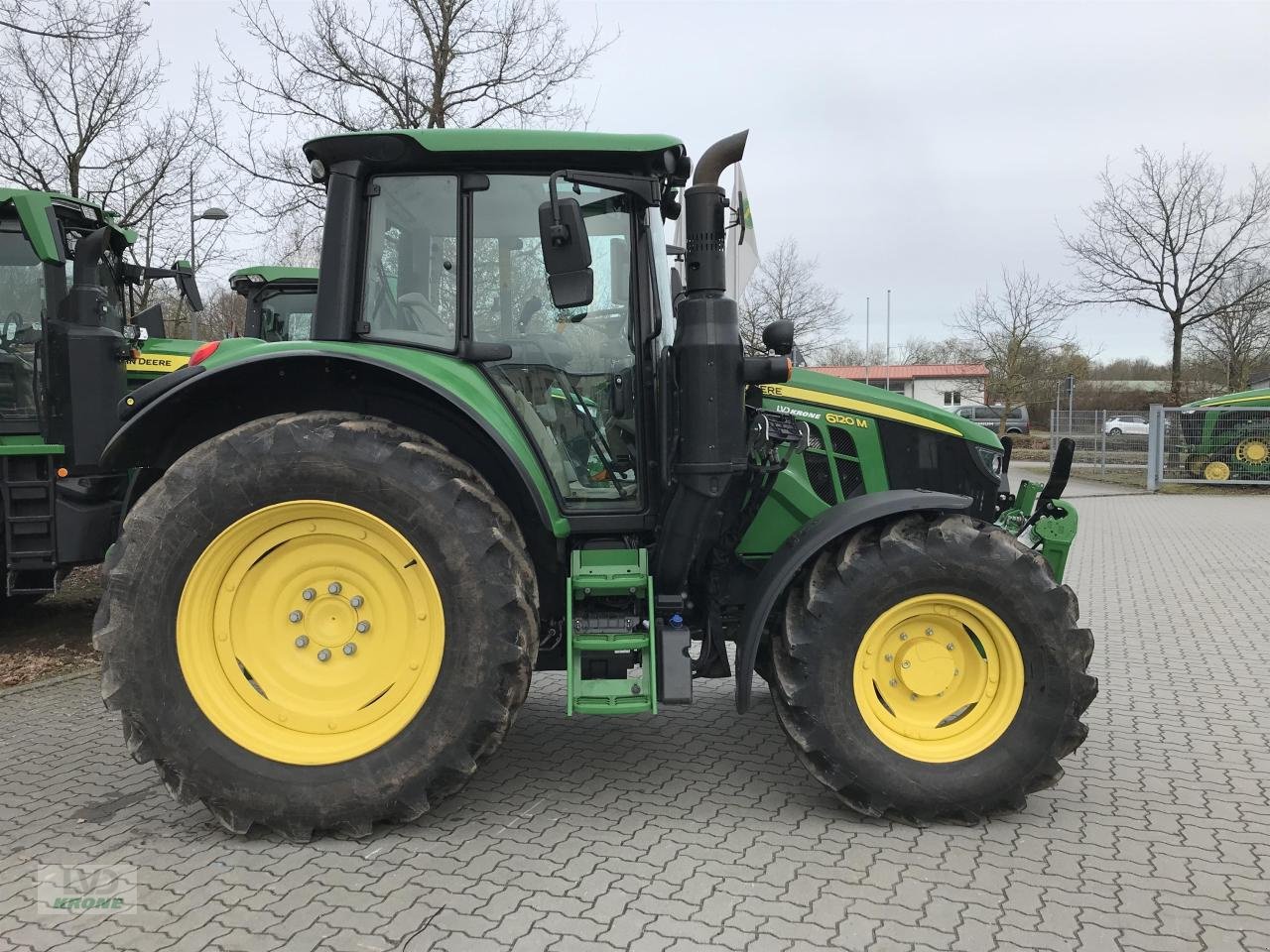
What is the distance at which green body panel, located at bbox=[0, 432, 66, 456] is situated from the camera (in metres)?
5.82

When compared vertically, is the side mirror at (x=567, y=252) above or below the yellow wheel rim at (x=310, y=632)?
above

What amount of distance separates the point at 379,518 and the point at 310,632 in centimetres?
52

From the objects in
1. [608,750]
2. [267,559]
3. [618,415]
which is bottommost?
[608,750]

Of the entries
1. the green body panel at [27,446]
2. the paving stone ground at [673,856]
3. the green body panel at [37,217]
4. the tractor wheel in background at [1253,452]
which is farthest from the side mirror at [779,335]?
the tractor wheel in background at [1253,452]

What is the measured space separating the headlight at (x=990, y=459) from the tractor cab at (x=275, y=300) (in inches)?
271

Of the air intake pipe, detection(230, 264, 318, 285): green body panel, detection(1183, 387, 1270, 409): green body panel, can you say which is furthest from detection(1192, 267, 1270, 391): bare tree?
the air intake pipe

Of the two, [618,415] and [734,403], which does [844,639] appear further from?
[618,415]

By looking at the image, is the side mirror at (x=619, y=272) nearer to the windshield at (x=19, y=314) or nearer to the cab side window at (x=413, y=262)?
the cab side window at (x=413, y=262)

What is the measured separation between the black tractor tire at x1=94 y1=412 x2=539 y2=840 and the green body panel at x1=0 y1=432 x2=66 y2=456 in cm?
357

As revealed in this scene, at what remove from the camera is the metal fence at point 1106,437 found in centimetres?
1934

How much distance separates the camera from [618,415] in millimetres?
3422

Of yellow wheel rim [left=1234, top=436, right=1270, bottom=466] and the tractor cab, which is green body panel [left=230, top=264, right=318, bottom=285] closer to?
the tractor cab

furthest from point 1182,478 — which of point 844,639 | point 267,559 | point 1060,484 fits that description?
point 267,559

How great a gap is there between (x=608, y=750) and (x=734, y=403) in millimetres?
1737
